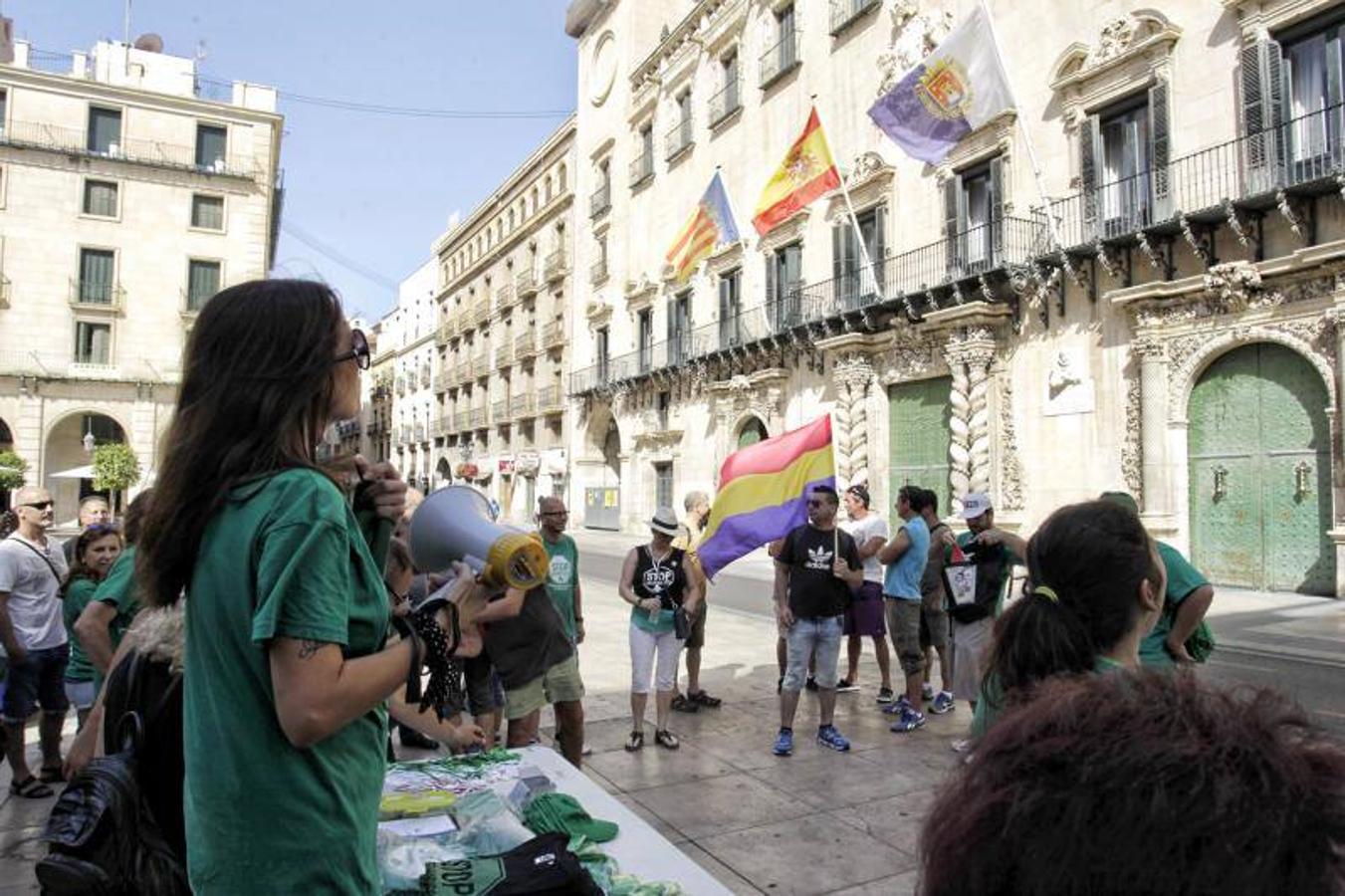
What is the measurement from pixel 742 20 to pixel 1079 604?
28.0m

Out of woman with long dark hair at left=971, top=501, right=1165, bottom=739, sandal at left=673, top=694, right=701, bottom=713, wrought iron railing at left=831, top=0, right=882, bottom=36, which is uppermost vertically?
wrought iron railing at left=831, top=0, right=882, bottom=36

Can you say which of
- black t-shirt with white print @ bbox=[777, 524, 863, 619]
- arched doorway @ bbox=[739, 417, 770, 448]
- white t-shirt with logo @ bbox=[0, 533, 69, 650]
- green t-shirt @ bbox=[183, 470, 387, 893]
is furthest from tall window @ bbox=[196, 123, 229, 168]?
green t-shirt @ bbox=[183, 470, 387, 893]

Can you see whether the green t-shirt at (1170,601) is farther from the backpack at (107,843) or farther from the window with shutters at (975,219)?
the window with shutters at (975,219)

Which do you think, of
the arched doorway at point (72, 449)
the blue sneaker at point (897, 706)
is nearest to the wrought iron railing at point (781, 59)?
the blue sneaker at point (897, 706)

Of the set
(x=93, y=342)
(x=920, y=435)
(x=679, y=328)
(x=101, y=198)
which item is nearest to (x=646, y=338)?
(x=679, y=328)

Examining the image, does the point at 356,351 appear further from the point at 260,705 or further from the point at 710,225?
the point at 710,225

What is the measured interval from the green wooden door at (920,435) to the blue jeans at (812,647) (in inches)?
520

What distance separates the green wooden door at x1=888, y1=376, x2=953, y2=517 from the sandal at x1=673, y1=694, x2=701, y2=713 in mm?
12723

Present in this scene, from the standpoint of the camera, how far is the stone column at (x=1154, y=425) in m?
14.2

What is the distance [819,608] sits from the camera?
616 cm

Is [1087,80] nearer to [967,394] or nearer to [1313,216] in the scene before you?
[1313,216]

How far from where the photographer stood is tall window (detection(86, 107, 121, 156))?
113 feet

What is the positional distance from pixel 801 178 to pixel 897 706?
12.9m

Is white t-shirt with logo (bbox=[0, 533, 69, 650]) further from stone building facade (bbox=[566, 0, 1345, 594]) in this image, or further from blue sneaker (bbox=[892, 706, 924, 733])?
stone building facade (bbox=[566, 0, 1345, 594])
